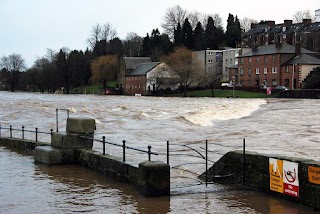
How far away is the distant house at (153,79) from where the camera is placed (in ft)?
381

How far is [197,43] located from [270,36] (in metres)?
25.2

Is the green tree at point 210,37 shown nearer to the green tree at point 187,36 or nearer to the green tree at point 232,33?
the green tree at point 187,36

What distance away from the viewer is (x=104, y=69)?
138625 millimetres

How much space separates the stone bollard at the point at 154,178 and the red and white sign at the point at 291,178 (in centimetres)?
269

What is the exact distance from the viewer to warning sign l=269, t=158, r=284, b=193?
1049cm

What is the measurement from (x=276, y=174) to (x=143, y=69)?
115325mm

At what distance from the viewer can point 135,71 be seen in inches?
5074

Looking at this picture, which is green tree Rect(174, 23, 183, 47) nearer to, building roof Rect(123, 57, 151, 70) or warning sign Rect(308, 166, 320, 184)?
building roof Rect(123, 57, 151, 70)

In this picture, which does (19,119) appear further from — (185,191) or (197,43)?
(197,43)

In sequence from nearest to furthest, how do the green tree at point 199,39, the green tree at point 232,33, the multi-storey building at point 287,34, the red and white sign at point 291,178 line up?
the red and white sign at point 291,178, the multi-storey building at point 287,34, the green tree at point 199,39, the green tree at point 232,33

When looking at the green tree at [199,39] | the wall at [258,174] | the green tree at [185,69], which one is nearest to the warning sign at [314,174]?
the wall at [258,174]

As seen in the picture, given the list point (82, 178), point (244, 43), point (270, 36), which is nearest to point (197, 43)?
point (244, 43)

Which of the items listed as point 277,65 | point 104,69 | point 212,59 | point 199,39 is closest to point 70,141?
point 277,65

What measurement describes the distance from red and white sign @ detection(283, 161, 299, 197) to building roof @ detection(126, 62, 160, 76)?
109 meters
